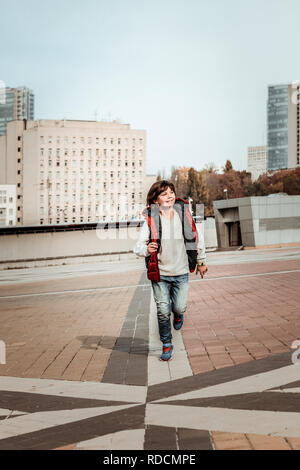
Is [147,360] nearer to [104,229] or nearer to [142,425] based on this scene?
[142,425]

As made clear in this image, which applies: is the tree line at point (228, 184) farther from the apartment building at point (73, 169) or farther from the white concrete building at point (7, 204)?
the white concrete building at point (7, 204)

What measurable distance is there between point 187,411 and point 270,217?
105 feet

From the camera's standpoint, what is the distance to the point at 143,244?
527 centimetres

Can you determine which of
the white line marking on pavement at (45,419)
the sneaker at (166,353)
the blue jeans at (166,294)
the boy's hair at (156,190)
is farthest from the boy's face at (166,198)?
the white line marking on pavement at (45,419)

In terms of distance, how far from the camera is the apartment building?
134 metres

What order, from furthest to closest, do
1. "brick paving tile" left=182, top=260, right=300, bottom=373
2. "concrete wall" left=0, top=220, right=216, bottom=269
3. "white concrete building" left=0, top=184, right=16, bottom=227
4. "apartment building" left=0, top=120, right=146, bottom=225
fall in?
1. "apartment building" left=0, top=120, right=146, bottom=225
2. "white concrete building" left=0, top=184, right=16, bottom=227
3. "concrete wall" left=0, top=220, right=216, bottom=269
4. "brick paving tile" left=182, top=260, right=300, bottom=373

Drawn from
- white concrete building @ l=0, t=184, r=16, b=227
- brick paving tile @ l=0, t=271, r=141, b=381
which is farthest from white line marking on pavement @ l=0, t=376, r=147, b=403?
white concrete building @ l=0, t=184, r=16, b=227

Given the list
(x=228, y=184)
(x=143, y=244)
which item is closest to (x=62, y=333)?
(x=143, y=244)

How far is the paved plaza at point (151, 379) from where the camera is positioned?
3.43 m

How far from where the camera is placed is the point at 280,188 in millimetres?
94062

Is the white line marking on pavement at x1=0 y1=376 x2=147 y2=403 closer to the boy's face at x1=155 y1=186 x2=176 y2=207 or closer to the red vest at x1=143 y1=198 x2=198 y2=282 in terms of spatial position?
the red vest at x1=143 y1=198 x2=198 y2=282

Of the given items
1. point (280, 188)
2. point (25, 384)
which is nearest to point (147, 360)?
point (25, 384)

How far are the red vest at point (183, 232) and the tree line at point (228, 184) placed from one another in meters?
89.9

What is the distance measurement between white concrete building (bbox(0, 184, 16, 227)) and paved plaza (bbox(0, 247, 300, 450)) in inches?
4855
